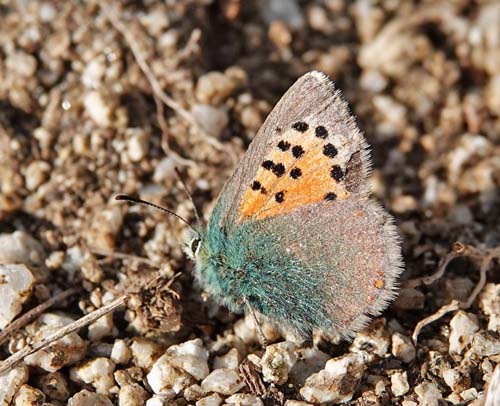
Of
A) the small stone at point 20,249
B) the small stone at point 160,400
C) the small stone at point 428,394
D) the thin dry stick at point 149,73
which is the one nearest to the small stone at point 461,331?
the small stone at point 428,394

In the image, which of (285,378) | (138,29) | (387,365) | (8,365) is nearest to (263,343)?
(285,378)

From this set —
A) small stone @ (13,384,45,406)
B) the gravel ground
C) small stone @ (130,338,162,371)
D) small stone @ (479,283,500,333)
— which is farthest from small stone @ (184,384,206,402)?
small stone @ (479,283,500,333)

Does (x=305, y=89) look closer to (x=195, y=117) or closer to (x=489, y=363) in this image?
(x=195, y=117)

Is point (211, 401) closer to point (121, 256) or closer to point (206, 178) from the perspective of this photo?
point (121, 256)

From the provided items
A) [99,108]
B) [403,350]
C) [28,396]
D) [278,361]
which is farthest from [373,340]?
[99,108]

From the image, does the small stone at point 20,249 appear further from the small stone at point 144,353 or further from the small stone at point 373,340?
the small stone at point 373,340
